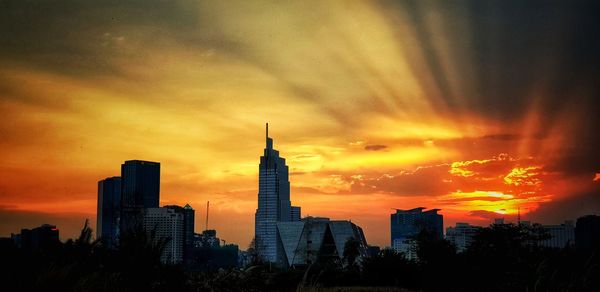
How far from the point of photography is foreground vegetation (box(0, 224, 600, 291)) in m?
13.9

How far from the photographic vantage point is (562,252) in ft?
98.3

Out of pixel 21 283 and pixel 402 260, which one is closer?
pixel 21 283

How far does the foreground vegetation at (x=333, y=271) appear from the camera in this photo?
1390cm

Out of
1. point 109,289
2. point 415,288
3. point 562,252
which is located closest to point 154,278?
point 109,289

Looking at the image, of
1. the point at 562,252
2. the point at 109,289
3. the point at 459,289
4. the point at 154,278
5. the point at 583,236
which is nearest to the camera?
the point at 109,289

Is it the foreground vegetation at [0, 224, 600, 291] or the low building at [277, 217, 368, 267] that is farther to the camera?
the low building at [277, 217, 368, 267]

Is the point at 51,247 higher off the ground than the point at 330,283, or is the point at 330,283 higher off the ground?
the point at 51,247

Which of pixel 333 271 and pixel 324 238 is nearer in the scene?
pixel 333 271

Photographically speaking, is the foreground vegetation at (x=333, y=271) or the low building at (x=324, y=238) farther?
the low building at (x=324, y=238)

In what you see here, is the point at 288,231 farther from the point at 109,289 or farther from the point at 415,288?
the point at 109,289

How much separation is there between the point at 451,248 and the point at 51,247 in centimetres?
3202

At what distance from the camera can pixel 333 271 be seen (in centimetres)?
4138

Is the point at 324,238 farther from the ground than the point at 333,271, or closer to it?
farther from the ground

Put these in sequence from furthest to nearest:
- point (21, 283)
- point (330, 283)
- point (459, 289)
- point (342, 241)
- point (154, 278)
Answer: point (342, 241) < point (330, 283) < point (459, 289) < point (154, 278) < point (21, 283)
